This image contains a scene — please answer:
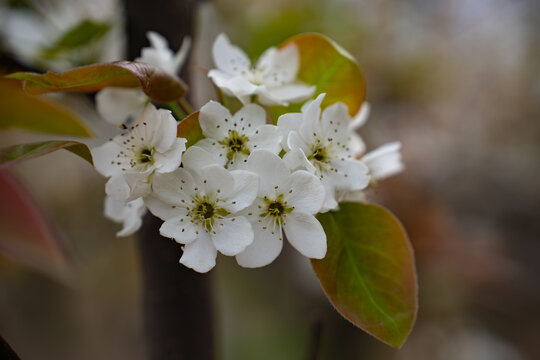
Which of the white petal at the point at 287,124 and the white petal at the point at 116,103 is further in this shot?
the white petal at the point at 116,103

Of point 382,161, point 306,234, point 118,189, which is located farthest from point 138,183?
point 382,161

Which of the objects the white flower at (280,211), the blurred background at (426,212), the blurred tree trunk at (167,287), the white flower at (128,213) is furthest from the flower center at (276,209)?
the blurred background at (426,212)

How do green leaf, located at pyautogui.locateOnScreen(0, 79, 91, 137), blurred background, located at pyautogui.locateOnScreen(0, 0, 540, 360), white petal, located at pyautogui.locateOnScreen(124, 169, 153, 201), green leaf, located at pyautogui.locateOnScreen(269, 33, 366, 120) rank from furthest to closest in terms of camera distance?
blurred background, located at pyautogui.locateOnScreen(0, 0, 540, 360), green leaf, located at pyautogui.locateOnScreen(0, 79, 91, 137), green leaf, located at pyautogui.locateOnScreen(269, 33, 366, 120), white petal, located at pyautogui.locateOnScreen(124, 169, 153, 201)

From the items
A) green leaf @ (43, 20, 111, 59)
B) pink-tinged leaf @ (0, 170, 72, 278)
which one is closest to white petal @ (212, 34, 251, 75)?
green leaf @ (43, 20, 111, 59)

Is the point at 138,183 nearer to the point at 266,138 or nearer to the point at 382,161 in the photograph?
the point at 266,138

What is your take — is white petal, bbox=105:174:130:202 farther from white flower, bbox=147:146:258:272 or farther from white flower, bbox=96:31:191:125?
white flower, bbox=96:31:191:125

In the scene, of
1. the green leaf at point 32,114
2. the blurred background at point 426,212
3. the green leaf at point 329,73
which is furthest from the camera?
the blurred background at point 426,212

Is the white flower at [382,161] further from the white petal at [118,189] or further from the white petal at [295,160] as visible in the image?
the white petal at [118,189]
